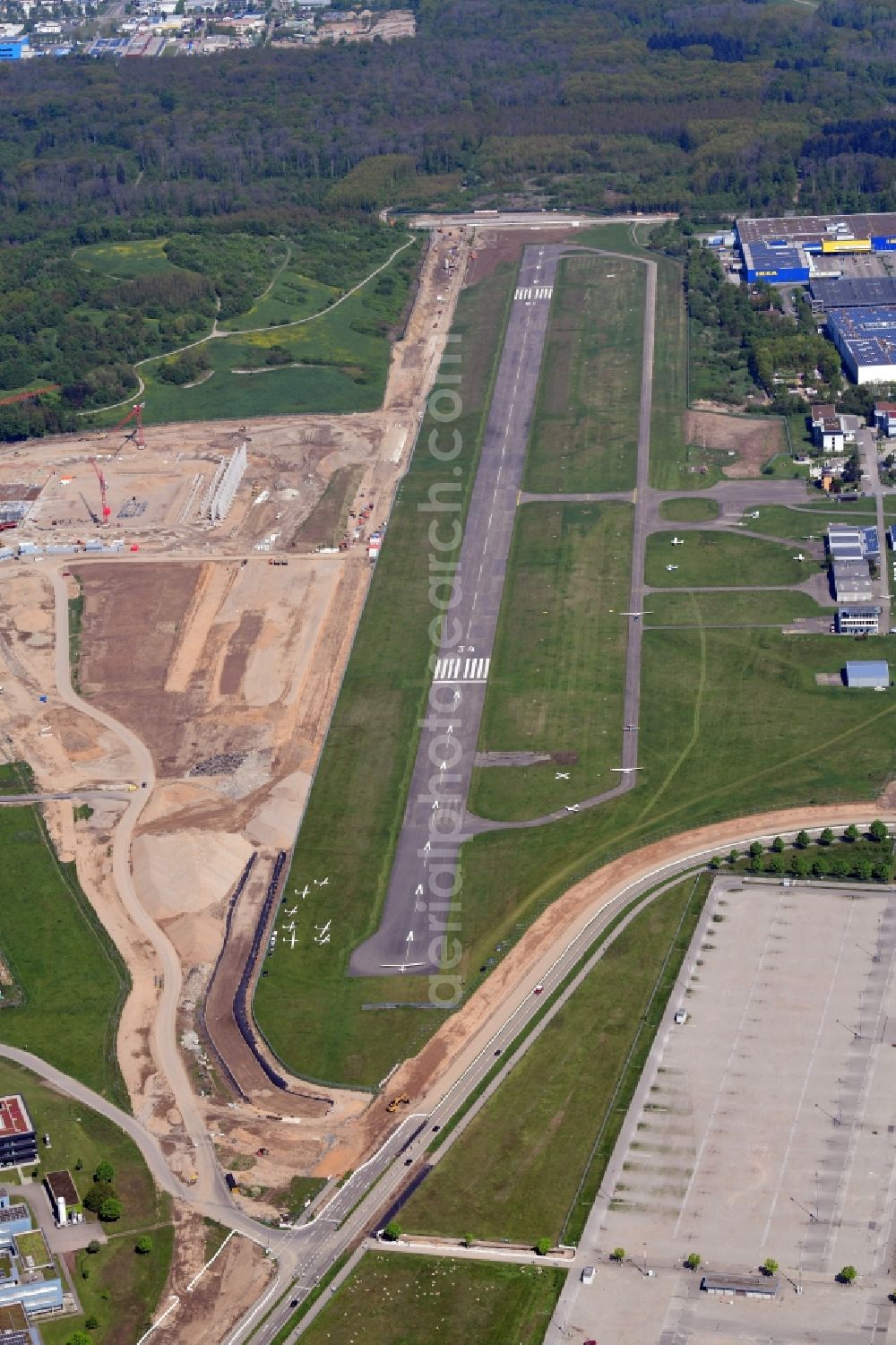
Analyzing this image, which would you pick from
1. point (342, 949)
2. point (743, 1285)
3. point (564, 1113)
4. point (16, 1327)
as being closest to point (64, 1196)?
point (16, 1327)

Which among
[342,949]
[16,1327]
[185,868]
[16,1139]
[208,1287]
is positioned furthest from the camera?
[185,868]

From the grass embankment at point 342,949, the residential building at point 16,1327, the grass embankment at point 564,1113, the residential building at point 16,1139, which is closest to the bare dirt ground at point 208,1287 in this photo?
the residential building at point 16,1327

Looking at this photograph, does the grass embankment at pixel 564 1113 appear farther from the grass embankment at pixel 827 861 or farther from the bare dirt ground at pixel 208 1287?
the bare dirt ground at pixel 208 1287

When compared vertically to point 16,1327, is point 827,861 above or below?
above

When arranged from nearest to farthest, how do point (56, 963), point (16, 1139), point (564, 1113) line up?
point (16, 1139), point (564, 1113), point (56, 963)

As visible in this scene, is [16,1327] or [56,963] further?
[56,963]

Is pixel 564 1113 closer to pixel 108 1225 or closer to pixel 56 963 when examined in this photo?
pixel 108 1225

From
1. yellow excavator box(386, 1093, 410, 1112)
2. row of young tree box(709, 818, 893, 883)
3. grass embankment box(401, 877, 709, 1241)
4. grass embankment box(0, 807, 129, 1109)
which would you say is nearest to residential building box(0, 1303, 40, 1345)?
grass embankment box(0, 807, 129, 1109)
